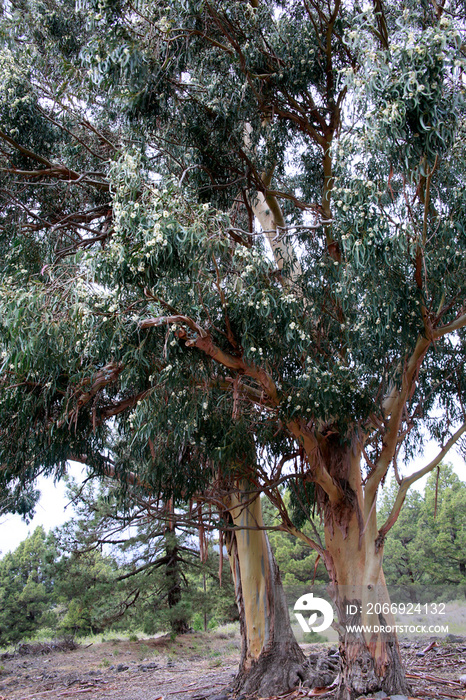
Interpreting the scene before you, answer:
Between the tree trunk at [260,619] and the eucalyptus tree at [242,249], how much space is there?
3.19ft

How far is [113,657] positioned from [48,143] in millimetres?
7171

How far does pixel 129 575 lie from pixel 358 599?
4.65m

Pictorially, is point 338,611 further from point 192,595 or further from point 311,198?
point 192,595

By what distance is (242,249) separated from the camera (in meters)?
3.44

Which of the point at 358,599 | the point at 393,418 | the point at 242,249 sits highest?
the point at 242,249

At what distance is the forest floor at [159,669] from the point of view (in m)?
5.32
